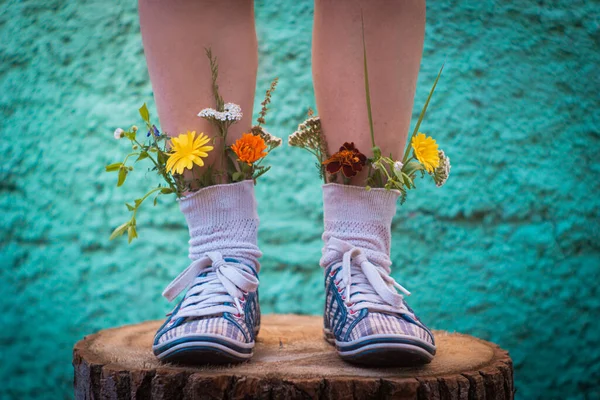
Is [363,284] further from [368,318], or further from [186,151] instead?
[186,151]

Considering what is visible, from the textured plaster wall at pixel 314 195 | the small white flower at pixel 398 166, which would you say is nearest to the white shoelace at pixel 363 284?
the small white flower at pixel 398 166

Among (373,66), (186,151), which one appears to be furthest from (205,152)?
(373,66)

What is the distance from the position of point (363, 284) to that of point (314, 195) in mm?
852

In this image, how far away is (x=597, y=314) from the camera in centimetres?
143

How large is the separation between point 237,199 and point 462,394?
0.37 m

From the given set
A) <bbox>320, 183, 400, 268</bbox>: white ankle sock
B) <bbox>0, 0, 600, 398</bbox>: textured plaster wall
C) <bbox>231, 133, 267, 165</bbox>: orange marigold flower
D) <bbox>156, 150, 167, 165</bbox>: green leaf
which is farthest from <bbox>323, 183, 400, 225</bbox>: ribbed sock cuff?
<bbox>0, 0, 600, 398</bbox>: textured plaster wall

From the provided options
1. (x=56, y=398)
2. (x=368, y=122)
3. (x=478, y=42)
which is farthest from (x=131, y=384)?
(x=478, y=42)

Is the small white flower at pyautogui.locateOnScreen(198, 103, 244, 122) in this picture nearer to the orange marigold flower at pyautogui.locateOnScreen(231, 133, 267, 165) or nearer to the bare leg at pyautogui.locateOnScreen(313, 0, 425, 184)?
the orange marigold flower at pyautogui.locateOnScreen(231, 133, 267, 165)

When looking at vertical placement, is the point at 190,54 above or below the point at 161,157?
above

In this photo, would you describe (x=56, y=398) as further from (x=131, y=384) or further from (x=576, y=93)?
(x=576, y=93)

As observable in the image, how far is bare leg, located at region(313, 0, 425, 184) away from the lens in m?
0.80

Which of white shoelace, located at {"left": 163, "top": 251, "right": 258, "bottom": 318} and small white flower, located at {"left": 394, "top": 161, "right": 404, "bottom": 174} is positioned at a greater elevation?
small white flower, located at {"left": 394, "top": 161, "right": 404, "bottom": 174}

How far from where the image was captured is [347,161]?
2.56 feet

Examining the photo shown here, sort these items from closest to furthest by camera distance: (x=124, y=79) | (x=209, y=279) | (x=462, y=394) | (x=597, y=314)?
1. (x=462, y=394)
2. (x=209, y=279)
3. (x=597, y=314)
4. (x=124, y=79)
